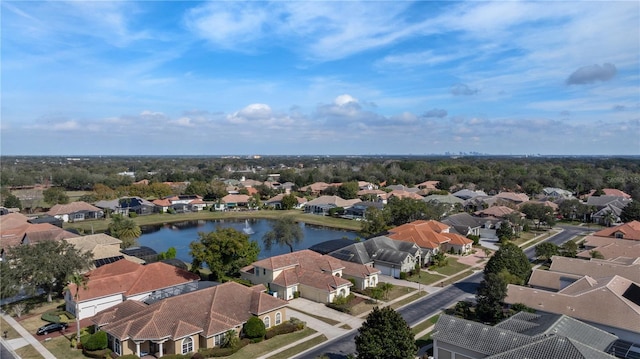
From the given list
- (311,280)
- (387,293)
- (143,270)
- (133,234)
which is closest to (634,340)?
(387,293)

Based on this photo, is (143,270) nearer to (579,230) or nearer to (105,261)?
(105,261)

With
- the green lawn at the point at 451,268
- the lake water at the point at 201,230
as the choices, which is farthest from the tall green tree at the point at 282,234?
the green lawn at the point at 451,268

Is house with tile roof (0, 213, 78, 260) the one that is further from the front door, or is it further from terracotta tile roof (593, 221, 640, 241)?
terracotta tile roof (593, 221, 640, 241)

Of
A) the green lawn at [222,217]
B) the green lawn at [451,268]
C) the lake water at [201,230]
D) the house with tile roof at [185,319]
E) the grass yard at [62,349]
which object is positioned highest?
the house with tile roof at [185,319]

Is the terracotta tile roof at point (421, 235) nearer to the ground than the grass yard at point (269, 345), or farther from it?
farther from it

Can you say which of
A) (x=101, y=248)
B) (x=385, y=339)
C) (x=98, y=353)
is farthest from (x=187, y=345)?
(x=101, y=248)

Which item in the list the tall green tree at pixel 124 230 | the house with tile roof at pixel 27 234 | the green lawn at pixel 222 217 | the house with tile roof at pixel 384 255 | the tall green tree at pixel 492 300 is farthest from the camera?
the green lawn at pixel 222 217

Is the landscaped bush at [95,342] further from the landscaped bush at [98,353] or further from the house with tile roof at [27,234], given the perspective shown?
the house with tile roof at [27,234]

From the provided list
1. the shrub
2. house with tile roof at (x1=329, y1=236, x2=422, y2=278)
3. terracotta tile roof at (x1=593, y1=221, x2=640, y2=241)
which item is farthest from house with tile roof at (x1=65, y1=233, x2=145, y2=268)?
terracotta tile roof at (x1=593, y1=221, x2=640, y2=241)
